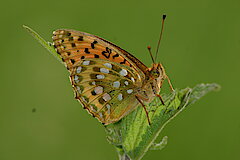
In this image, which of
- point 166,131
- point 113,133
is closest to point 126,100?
point 113,133

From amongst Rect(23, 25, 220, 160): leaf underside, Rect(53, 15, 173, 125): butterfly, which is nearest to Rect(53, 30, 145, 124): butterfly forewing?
Rect(53, 15, 173, 125): butterfly

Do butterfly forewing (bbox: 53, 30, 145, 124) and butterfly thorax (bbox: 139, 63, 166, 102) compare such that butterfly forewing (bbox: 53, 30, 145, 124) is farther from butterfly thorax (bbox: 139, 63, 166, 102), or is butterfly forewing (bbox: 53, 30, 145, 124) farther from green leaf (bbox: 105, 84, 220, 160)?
green leaf (bbox: 105, 84, 220, 160)

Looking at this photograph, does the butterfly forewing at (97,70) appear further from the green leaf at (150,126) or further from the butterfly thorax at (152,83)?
the green leaf at (150,126)

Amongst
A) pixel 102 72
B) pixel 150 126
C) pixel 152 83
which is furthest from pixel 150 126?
pixel 102 72

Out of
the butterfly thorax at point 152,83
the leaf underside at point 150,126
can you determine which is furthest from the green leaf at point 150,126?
the butterfly thorax at point 152,83

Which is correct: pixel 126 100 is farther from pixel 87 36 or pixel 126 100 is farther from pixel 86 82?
pixel 87 36

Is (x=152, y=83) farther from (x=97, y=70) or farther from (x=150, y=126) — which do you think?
(x=150, y=126)
